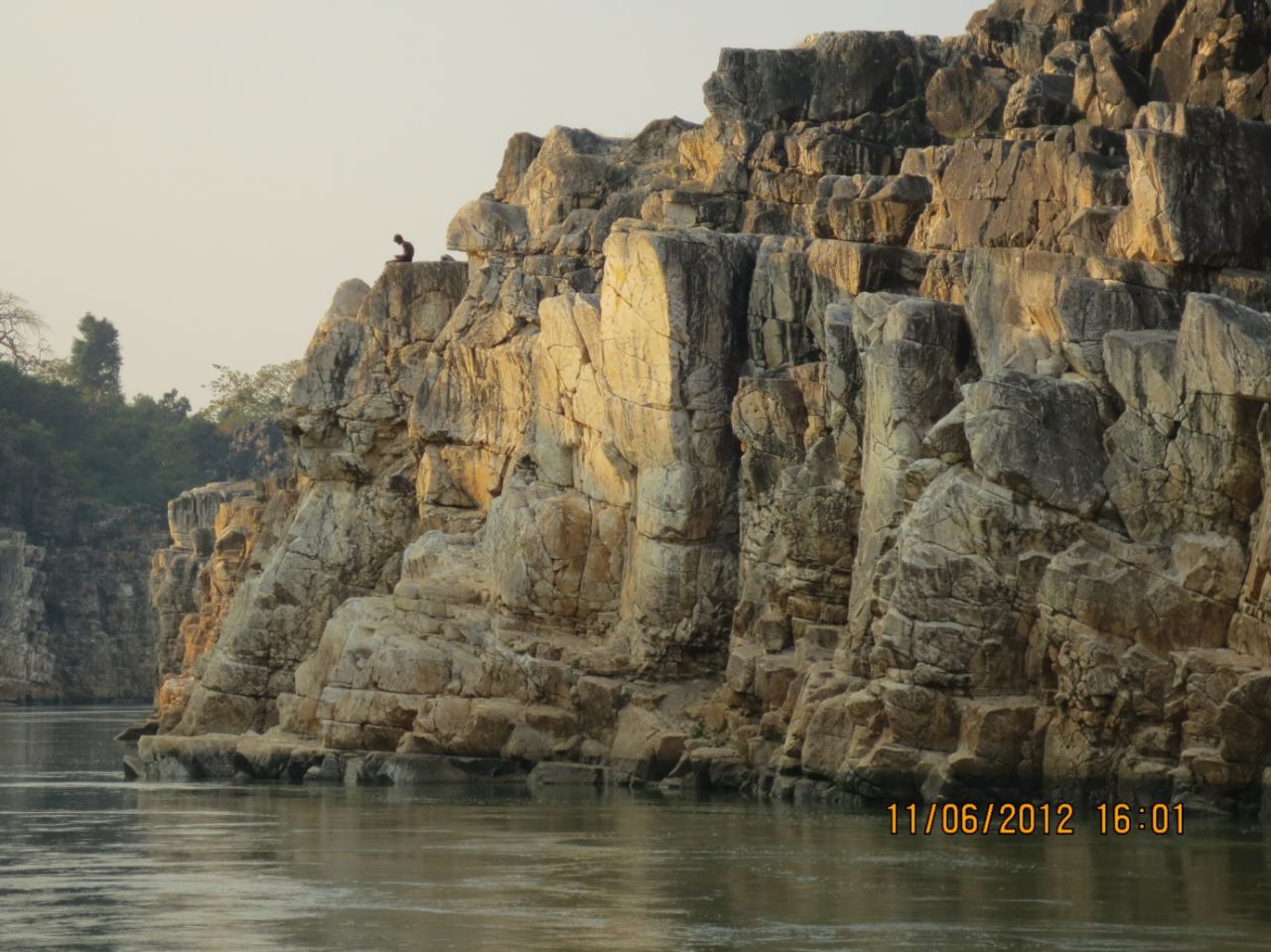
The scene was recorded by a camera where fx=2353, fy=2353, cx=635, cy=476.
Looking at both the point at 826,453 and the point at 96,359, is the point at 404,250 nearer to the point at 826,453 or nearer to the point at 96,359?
the point at 826,453

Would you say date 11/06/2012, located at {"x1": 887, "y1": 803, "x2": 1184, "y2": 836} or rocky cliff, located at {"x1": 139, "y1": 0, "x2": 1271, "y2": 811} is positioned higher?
rocky cliff, located at {"x1": 139, "y1": 0, "x2": 1271, "y2": 811}

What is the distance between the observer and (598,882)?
96.1ft

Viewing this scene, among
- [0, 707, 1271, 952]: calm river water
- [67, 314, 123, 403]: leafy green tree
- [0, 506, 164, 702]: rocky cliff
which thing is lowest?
[0, 707, 1271, 952]: calm river water

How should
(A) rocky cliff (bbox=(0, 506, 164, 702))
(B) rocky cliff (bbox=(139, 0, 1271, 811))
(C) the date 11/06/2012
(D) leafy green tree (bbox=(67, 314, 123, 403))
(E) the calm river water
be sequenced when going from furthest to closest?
(D) leafy green tree (bbox=(67, 314, 123, 403)), (A) rocky cliff (bbox=(0, 506, 164, 702)), (B) rocky cliff (bbox=(139, 0, 1271, 811)), (C) the date 11/06/2012, (E) the calm river water

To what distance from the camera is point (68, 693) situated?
117 meters

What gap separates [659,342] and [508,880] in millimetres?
21986

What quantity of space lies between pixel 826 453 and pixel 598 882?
18.9 m

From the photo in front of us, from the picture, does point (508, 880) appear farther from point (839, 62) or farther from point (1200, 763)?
point (839, 62)

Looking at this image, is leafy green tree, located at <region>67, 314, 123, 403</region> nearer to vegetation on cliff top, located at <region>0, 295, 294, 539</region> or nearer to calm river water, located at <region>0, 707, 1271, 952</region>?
vegetation on cliff top, located at <region>0, 295, 294, 539</region>

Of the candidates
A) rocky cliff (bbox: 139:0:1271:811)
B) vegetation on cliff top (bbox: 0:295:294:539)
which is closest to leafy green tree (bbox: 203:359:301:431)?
vegetation on cliff top (bbox: 0:295:294:539)

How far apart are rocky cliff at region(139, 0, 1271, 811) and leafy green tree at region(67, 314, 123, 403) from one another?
9304cm

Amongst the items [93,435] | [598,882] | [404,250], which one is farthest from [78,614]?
[598,882]

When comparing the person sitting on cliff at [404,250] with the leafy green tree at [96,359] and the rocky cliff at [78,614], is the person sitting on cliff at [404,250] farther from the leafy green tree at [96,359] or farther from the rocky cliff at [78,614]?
the leafy green tree at [96,359]

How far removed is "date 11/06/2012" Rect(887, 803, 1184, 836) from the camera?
115 ft
